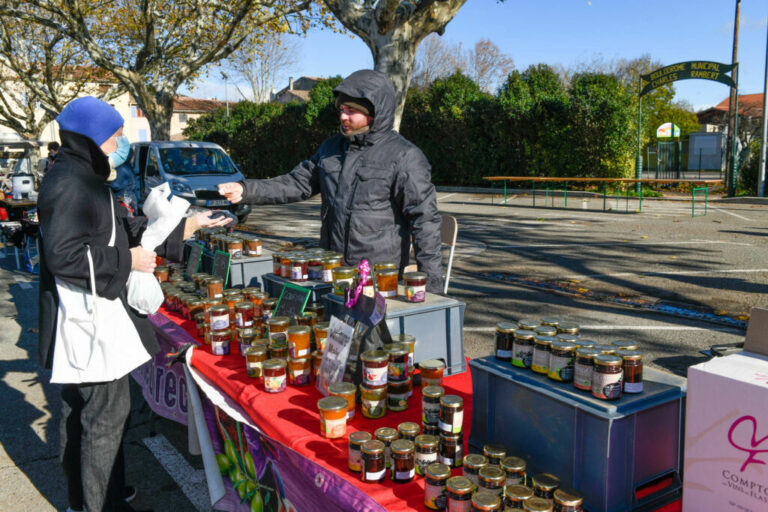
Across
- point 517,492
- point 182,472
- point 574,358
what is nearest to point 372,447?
point 517,492

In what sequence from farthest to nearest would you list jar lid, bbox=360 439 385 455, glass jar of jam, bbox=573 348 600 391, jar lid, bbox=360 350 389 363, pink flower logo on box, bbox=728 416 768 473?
jar lid, bbox=360 350 389 363, jar lid, bbox=360 439 385 455, glass jar of jam, bbox=573 348 600 391, pink flower logo on box, bbox=728 416 768 473

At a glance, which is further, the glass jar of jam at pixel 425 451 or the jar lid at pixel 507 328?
the jar lid at pixel 507 328

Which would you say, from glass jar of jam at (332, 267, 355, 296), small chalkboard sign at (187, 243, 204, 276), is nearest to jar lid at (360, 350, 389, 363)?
glass jar of jam at (332, 267, 355, 296)

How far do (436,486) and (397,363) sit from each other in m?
A: 0.68

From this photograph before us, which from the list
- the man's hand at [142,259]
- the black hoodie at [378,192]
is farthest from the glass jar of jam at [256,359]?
the black hoodie at [378,192]

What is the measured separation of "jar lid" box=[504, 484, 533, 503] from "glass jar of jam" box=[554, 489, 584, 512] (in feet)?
0.25

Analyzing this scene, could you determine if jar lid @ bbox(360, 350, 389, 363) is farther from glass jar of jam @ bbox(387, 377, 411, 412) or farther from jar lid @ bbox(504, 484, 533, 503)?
jar lid @ bbox(504, 484, 533, 503)

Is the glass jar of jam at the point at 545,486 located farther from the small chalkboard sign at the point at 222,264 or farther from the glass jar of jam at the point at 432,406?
the small chalkboard sign at the point at 222,264

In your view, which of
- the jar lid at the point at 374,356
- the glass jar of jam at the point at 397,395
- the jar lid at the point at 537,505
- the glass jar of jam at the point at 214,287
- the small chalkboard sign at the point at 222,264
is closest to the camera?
the jar lid at the point at 537,505

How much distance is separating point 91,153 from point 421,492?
198cm

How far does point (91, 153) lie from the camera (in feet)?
8.44

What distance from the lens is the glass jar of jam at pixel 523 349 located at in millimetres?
1979

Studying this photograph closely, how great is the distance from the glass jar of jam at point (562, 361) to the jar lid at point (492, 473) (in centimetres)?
35

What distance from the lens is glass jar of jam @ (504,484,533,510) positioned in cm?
158
